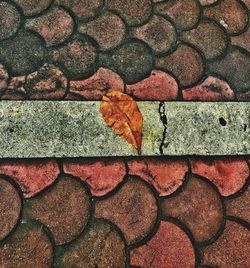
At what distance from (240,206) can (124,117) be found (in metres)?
0.70

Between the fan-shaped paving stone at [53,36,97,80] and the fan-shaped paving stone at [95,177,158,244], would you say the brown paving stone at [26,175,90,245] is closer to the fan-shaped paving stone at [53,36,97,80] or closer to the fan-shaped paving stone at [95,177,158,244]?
the fan-shaped paving stone at [95,177,158,244]

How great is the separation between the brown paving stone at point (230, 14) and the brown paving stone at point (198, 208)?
3.13ft

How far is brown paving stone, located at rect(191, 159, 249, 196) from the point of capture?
1.66 m

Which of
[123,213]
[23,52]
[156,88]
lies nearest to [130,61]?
[156,88]

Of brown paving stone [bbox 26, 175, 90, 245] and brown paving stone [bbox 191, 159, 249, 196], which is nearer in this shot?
brown paving stone [bbox 26, 175, 90, 245]

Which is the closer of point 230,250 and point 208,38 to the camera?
point 230,250

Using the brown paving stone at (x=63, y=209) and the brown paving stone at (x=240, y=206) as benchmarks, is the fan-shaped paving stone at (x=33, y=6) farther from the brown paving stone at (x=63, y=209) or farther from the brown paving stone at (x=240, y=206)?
the brown paving stone at (x=240, y=206)

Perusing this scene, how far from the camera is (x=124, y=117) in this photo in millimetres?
1676

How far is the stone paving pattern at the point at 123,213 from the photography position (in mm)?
1489

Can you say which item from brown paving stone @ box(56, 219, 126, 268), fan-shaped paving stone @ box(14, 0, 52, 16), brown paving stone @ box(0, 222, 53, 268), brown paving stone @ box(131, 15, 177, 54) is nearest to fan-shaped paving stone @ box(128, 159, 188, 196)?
brown paving stone @ box(56, 219, 126, 268)

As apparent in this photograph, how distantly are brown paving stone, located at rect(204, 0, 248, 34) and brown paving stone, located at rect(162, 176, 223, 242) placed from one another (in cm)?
96

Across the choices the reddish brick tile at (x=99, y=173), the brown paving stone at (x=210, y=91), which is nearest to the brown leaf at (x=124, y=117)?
the reddish brick tile at (x=99, y=173)

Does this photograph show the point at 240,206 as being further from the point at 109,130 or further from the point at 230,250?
the point at 109,130

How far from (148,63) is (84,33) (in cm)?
39
